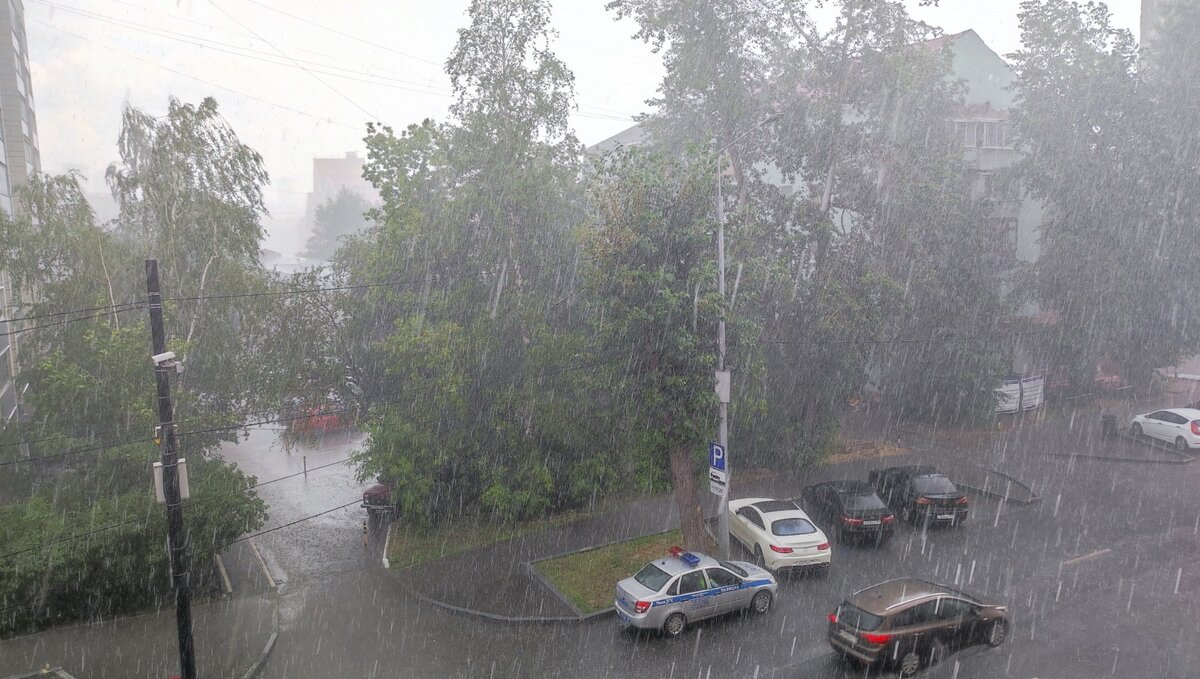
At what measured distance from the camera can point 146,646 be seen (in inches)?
539

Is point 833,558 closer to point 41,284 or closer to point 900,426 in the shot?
point 900,426

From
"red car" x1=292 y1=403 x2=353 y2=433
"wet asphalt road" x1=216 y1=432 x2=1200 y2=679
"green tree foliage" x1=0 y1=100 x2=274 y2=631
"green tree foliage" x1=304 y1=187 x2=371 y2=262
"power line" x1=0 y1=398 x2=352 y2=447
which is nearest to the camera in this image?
"wet asphalt road" x1=216 y1=432 x2=1200 y2=679

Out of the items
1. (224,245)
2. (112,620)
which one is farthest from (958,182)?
(112,620)

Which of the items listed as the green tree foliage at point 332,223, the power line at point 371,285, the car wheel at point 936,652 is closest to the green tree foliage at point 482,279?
the power line at point 371,285

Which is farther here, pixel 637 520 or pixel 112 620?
pixel 637 520

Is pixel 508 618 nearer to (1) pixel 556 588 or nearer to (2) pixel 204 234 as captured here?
(1) pixel 556 588

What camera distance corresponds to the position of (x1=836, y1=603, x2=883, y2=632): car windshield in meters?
11.0

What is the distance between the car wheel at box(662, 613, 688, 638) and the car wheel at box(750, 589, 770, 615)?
4.83ft

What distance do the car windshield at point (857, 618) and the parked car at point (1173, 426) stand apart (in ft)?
59.2

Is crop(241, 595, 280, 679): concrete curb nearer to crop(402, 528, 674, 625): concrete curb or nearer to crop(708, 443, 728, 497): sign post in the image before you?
crop(402, 528, 674, 625): concrete curb

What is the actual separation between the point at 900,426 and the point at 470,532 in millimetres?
Result: 16905

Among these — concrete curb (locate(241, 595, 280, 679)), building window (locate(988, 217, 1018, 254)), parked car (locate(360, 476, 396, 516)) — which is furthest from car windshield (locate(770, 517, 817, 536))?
building window (locate(988, 217, 1018, 254))

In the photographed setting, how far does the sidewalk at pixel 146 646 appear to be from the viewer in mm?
12828

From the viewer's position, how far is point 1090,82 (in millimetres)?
26375
